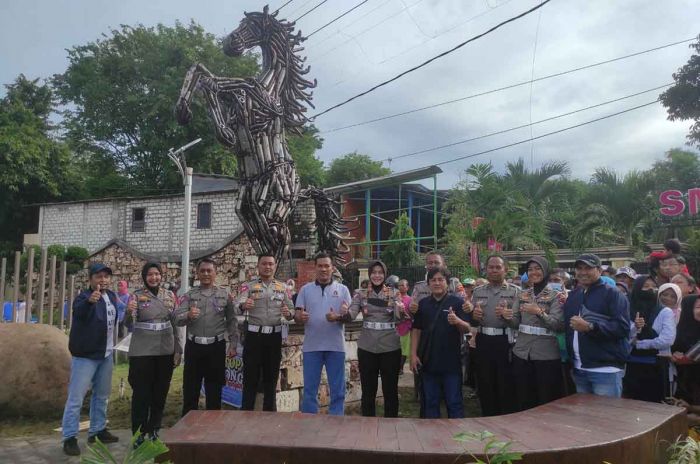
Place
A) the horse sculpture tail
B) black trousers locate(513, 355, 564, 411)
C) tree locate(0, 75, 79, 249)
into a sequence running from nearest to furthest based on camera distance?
1. black trousers locate(513, 355, 564, 411)
2. the horse sculpture tail
3. tree locate(0, 75, 79, 249)

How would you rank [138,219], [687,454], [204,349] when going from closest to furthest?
[687,454] < [204,349] < [138,219]

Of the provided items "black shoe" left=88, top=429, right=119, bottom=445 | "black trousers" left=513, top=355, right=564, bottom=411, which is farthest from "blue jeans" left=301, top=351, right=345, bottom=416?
"black shoe" left=88, top=429, right=119, bottom=445

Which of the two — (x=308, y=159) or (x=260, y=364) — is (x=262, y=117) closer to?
(x=260, y=364)

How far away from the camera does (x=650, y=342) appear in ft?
15.3

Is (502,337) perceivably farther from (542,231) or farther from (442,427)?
(542,231)

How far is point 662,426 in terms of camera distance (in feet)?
10.4

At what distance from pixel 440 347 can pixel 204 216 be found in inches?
584

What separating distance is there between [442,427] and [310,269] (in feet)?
23.4

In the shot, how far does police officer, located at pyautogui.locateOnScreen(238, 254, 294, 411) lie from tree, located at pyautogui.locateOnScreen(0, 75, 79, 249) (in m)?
21.8

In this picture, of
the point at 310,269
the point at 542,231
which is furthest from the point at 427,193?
the point at 310,269

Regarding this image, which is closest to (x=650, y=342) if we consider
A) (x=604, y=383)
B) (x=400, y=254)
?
(x=604, y=383)

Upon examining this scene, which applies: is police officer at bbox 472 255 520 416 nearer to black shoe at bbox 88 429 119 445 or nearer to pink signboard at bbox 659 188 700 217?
black shoe at bbox 88 429 119 445

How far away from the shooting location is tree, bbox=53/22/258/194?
24.4 metres

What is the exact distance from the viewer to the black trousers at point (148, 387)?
15.2ft
